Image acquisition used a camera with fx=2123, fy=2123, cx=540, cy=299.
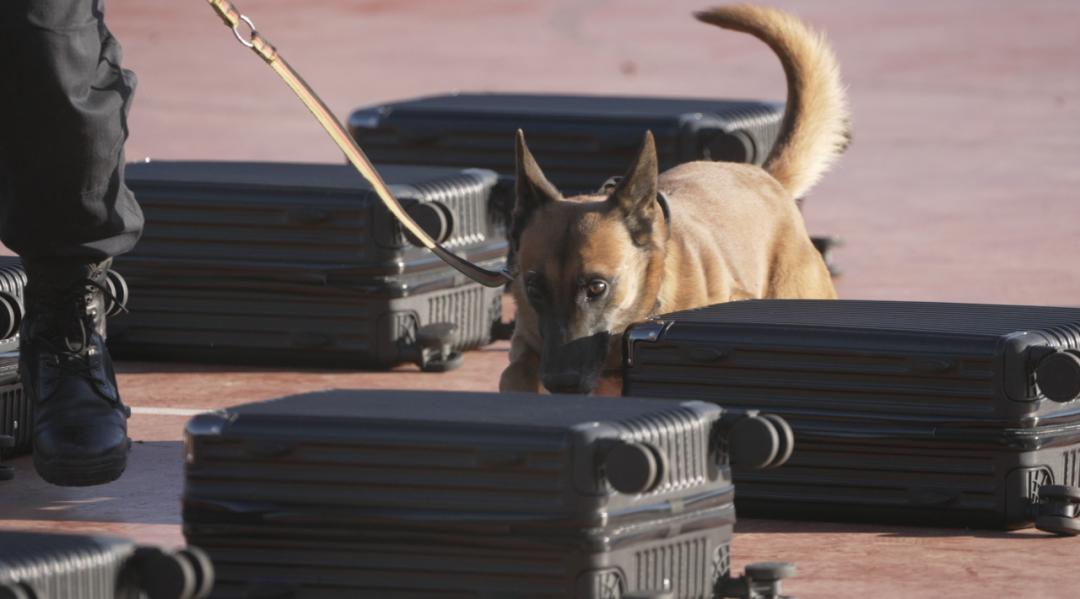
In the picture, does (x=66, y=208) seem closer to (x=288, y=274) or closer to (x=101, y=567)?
(x=101, y=567)

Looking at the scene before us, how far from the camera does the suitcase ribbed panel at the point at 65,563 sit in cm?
288

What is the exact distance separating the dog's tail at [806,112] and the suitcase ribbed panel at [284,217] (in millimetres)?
1017

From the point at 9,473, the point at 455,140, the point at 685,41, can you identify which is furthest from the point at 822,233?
the point at 685,41

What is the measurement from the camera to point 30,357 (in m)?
4.52

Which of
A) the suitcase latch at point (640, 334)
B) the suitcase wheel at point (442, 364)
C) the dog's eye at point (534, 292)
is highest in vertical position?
the dog's eye at point (534, 292)

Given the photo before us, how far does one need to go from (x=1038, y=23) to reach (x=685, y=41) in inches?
133

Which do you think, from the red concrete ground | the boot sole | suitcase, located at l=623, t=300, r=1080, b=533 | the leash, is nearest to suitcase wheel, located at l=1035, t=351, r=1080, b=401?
Answer: suitcase, located at l=623, t=300, r=1080, b=533

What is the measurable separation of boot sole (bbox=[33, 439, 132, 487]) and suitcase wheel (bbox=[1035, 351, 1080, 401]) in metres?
1.87

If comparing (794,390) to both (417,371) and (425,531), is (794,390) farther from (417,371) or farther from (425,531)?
(417,371)

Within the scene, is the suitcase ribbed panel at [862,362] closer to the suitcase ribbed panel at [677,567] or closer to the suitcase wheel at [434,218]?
the suitcase ribbed panel at [677,567]

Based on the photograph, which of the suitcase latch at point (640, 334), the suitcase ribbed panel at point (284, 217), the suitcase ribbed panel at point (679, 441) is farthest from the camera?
the suitcase ribbed panel at point (284, 217)

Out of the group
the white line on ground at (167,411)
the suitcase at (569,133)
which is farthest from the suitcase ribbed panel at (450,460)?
the suitcase at (569,133)

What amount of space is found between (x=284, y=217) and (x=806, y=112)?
65.1 inches

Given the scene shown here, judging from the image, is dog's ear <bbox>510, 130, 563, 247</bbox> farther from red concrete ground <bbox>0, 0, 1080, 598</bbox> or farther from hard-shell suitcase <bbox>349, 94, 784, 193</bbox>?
hard-shell suitcase <bbox>349, 94, 784, 193</bbox>
